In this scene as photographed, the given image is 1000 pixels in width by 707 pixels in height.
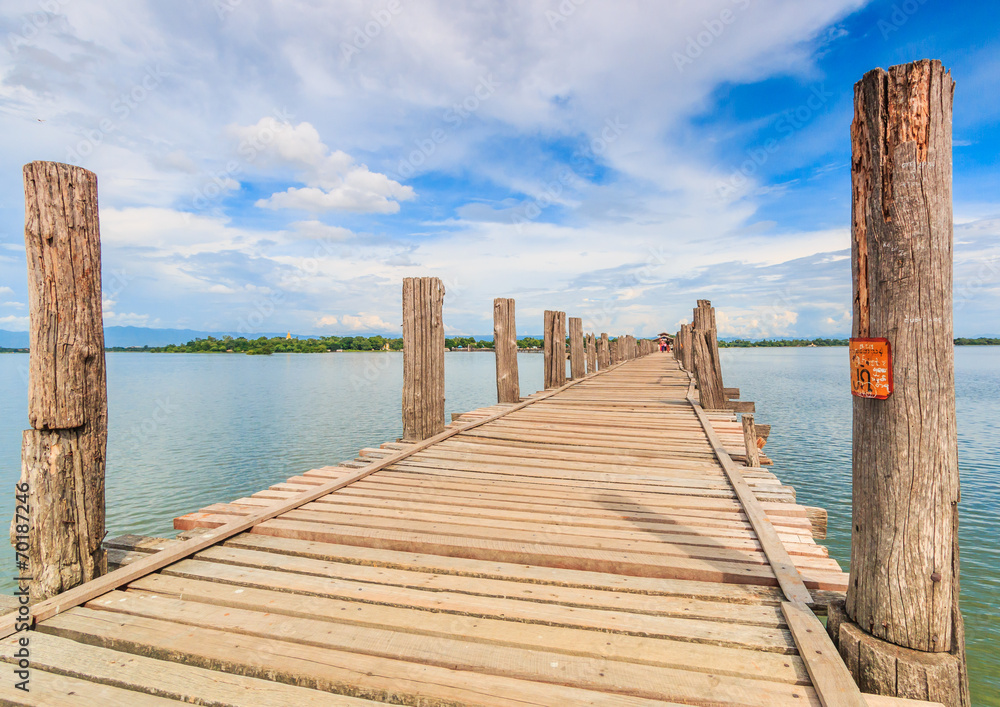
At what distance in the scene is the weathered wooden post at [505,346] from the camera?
10.1m

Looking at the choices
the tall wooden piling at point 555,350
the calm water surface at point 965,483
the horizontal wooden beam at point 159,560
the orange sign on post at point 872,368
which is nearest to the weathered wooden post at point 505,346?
the tall wooden piling at point 555,350

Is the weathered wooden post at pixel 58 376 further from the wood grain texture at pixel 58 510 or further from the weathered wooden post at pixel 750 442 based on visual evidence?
the weathered wooden post at pixel 750 442

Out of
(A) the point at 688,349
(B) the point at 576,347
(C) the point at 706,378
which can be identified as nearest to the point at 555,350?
(B) the point at 576,347

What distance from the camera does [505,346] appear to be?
10164 millimetres

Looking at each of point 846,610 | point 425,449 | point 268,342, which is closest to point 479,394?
point 425,449

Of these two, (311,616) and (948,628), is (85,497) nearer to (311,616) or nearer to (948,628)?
(311,616)

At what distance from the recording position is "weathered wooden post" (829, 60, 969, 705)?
2.06 meters

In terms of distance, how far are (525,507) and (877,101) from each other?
3.30 metres

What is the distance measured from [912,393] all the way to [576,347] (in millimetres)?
14345

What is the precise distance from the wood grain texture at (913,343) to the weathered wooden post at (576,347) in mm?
13781

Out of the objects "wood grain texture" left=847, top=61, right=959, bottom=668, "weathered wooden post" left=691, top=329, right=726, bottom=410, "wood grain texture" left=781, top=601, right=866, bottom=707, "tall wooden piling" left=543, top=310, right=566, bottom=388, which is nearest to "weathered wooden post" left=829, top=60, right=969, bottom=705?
"wood grain texture" left=847, top=61, right=959, bottom=668

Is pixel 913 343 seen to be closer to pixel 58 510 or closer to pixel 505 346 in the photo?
pixel 58 510

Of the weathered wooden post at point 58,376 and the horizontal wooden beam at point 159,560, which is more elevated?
the weathered wooden post at point 58,376

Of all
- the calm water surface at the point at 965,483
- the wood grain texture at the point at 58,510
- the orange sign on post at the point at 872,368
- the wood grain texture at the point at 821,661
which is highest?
the orange sign on post at the point at 872,368
